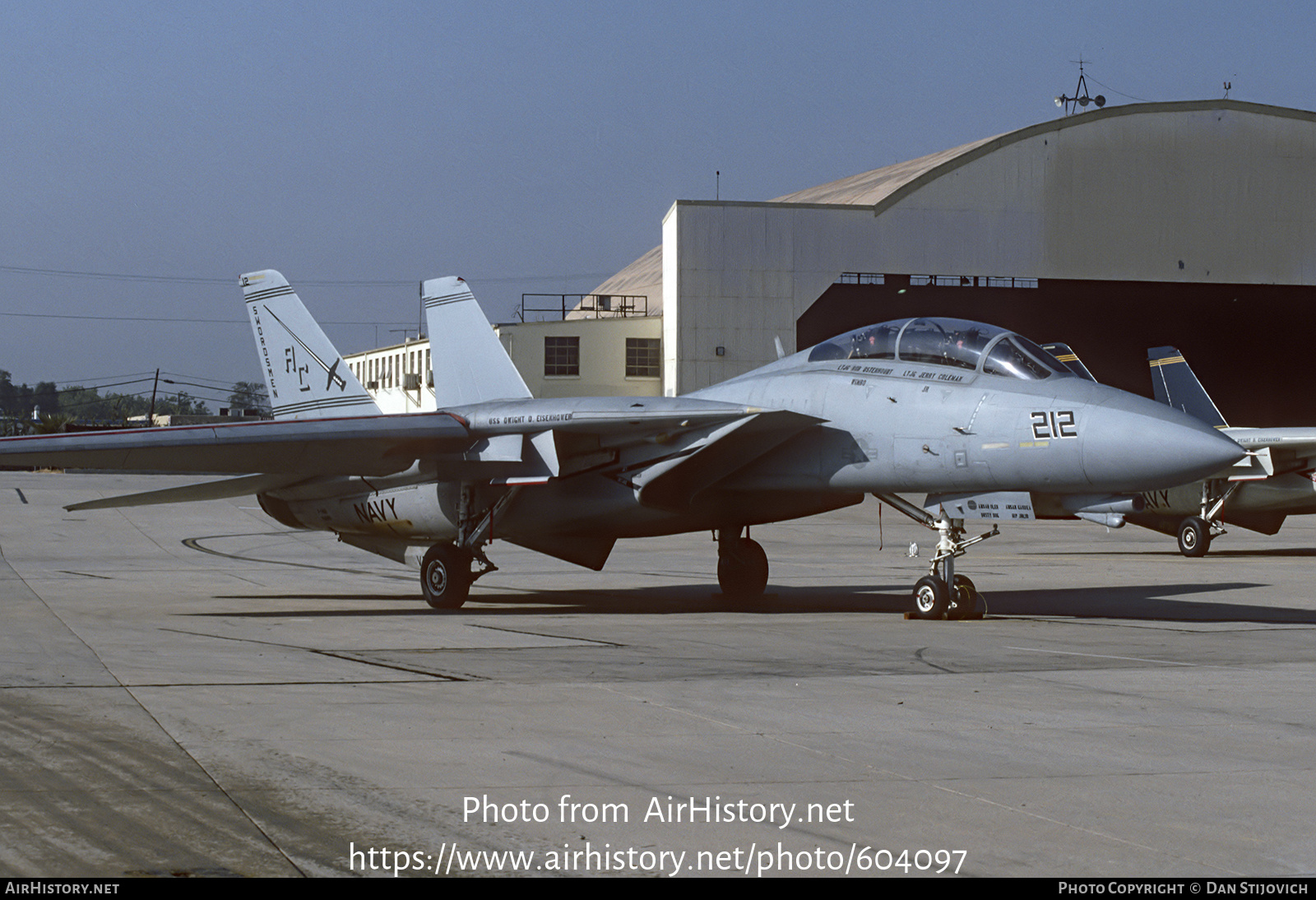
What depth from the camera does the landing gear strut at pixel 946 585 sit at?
40.5 ft

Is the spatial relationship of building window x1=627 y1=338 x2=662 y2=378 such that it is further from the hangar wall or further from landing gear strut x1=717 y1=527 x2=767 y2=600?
landing gear strut x1=717 y1=527 x2=767 y2=600

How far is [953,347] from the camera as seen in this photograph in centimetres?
1227

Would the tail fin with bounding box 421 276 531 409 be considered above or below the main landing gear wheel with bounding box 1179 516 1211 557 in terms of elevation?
above

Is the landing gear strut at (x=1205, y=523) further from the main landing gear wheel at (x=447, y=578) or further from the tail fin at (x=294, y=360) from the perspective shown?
the tail fin at (x=294, y=360)

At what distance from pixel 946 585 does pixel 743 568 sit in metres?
3.42

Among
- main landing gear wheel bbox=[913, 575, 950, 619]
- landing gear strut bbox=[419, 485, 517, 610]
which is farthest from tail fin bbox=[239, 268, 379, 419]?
main landing gear wheel bbox=[913, 575, 950, 619]

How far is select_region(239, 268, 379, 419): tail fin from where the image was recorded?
16125 millimetres

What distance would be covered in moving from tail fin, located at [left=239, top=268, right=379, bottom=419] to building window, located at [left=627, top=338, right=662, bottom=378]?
2960 cm

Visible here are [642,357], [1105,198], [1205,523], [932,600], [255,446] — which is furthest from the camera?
[642,357]

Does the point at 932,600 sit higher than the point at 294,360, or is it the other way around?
the point at 294,360

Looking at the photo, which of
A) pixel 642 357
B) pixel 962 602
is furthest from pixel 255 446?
pixel 642 357

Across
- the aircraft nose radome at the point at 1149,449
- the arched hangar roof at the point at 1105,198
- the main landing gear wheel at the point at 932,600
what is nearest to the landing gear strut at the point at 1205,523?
the main landing gear wheel at the point at 932,600

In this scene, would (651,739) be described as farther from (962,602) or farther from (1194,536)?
(1194,536)

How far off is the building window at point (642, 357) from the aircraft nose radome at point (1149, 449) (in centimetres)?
3510
